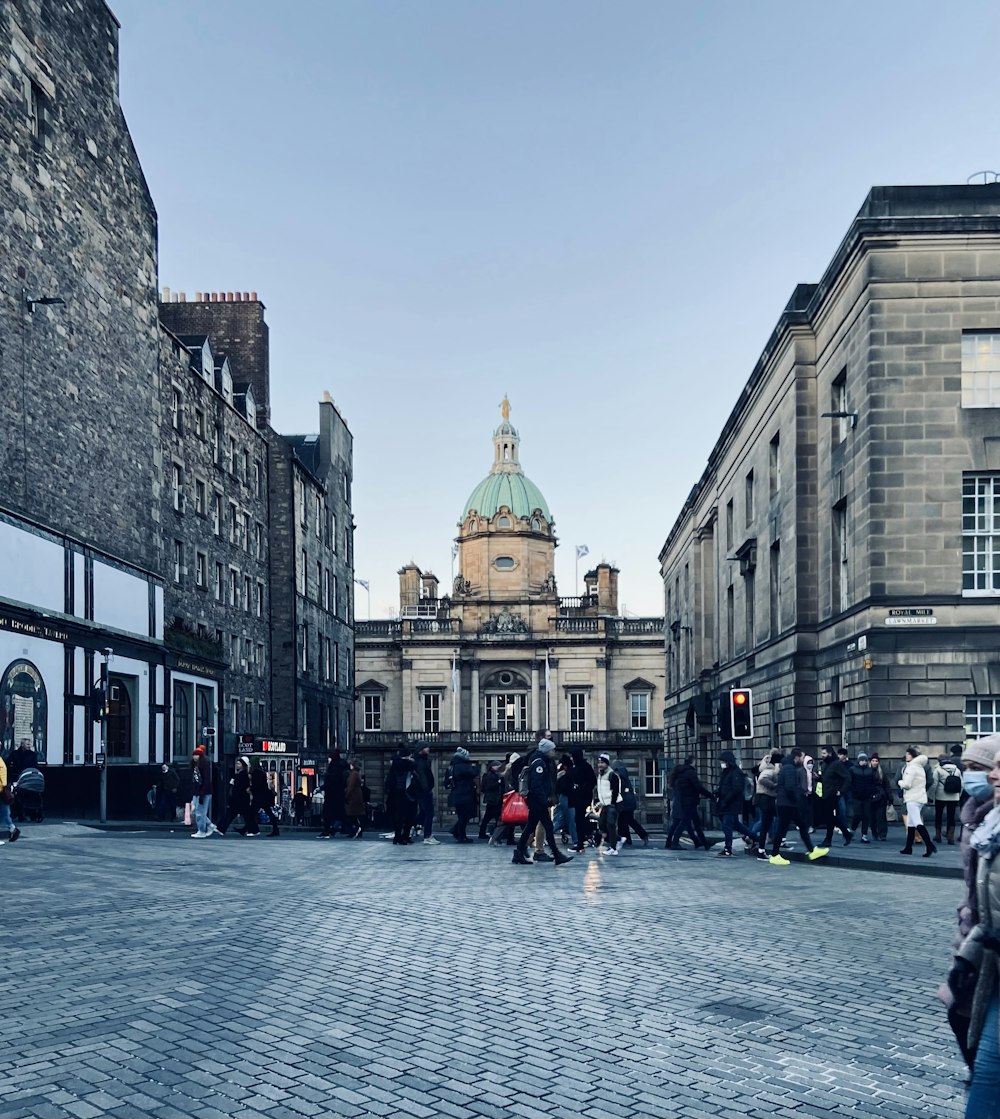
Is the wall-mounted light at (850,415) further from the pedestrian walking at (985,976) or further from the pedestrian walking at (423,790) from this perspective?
the pedestrian walking at (985,976)

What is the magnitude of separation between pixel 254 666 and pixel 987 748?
46.8 m

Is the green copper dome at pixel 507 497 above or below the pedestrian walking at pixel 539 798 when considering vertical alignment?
above

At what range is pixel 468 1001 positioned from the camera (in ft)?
26.9

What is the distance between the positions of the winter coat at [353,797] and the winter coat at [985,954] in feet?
72.9

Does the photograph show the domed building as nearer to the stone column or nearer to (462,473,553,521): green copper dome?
the stone column

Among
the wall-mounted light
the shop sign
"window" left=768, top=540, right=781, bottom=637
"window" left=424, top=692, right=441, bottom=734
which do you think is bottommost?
"window" left=424, top=692, right=441, bottom=734

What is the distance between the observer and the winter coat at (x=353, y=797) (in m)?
26.3

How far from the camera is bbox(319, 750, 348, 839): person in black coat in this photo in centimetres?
2595

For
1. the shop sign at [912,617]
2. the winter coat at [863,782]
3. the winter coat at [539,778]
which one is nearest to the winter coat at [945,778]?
the winter coat at [863,782]

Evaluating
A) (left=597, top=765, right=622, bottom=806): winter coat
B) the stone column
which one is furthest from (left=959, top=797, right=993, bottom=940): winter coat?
the stone column

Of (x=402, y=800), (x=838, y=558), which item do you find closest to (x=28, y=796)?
(x=402, y=800)

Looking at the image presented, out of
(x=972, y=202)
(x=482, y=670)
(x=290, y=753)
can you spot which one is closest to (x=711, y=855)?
(x=972, y=202)

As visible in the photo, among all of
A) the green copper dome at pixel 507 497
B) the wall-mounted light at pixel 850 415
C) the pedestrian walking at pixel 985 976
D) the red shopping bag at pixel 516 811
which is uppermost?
the green copper dome at pixel 507 497

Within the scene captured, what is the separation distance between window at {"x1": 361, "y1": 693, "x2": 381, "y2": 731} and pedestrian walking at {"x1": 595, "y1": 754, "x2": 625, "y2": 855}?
2454 inches
